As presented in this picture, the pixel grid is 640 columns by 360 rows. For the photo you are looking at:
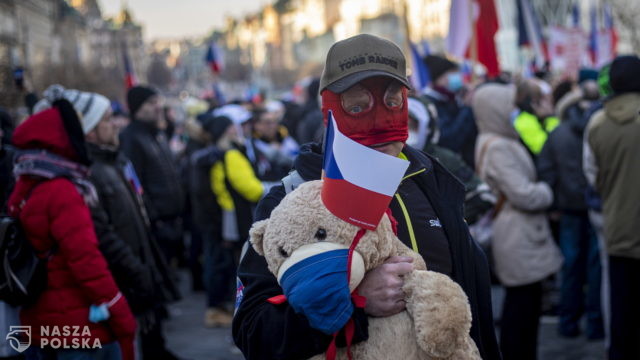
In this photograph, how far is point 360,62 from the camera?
7.90 feet

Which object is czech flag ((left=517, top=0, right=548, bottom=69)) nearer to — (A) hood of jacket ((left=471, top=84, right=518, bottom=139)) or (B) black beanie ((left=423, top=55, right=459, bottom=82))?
(B) black beanie ((left=423, top=55, right=459, bottom=82))

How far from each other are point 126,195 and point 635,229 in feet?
11.2

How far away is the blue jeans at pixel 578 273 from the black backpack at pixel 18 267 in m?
4.86

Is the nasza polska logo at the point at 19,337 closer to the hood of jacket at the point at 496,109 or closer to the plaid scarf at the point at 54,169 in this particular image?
the plaid scarf at the point at 54,169

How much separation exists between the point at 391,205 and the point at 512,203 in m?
3.23

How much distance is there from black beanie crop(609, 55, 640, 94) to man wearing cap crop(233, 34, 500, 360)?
10.00ft

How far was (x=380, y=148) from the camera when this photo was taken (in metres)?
2.41

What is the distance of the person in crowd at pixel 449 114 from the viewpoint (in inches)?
272

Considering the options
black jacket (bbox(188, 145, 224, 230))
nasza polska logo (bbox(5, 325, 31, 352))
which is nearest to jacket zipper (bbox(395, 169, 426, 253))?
nasza polska logo (bbox(5, 325, 31, 352))

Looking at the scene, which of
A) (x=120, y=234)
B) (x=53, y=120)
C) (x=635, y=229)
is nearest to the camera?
(x=53, y=120)

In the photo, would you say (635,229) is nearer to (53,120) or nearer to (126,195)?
(126,195)

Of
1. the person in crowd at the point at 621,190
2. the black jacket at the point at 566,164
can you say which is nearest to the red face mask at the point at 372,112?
the person in crowd at the point at 621,190

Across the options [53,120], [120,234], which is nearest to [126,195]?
[120,234]

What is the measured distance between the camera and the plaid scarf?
154 inches
